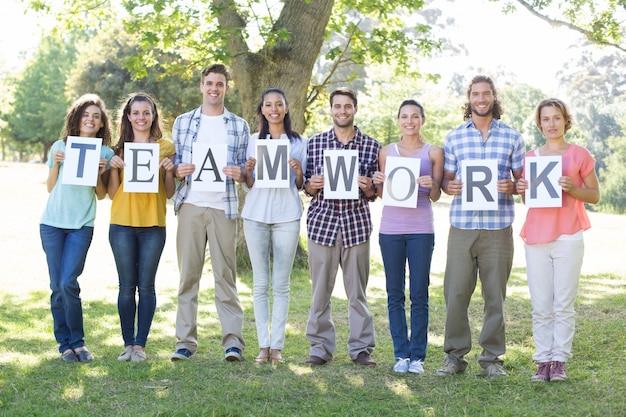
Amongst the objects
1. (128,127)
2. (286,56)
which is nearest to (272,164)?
(128,127)

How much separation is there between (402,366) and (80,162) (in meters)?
3.08

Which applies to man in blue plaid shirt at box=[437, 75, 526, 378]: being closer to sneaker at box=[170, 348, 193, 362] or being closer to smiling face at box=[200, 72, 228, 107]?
smiling face at box=[200, 72, 228, 107]

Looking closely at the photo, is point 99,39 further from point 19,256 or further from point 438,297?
point 438,297

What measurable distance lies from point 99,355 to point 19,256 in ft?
28.2

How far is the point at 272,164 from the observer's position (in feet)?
19.8

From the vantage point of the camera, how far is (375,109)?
40844 mm

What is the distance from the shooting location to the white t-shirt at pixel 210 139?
246 inches

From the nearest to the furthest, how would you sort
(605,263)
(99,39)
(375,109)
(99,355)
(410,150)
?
(410,150) < (99,355) < (605,263) < (99,39) < (375,109)

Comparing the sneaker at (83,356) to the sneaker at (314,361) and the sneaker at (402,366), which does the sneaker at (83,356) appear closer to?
the sneaker at (314,361)

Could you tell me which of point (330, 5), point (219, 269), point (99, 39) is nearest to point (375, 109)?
point (99, 39)

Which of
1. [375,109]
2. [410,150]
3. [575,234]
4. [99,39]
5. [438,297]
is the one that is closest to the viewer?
[575,234]

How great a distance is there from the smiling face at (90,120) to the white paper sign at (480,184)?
10.2 ft

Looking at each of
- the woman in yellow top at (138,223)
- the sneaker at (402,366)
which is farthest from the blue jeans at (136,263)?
the sneaker at (402,366)

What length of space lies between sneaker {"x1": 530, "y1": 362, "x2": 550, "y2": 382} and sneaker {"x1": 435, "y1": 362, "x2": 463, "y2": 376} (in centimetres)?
58
